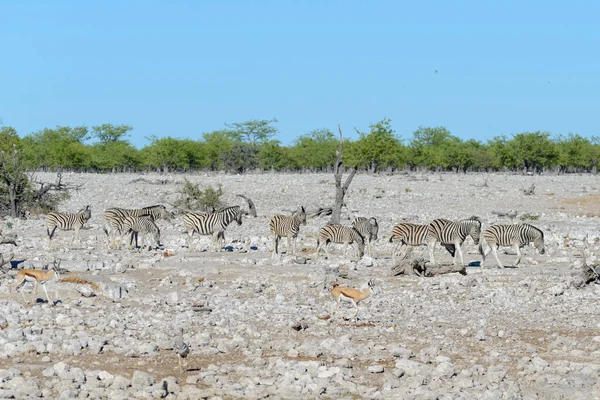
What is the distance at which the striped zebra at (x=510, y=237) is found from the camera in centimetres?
1991

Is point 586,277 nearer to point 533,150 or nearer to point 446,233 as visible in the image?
point 446,233

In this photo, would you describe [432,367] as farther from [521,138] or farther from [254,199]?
[521,138]

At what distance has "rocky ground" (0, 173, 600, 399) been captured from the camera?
9.84 meters

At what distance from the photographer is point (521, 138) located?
8475cm

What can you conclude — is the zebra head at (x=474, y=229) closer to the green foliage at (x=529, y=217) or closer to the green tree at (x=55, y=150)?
the green foliage at (x=529, y=217)

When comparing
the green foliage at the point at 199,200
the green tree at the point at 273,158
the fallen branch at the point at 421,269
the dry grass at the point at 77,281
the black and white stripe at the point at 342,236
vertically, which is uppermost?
the green tree at the point at 273,158

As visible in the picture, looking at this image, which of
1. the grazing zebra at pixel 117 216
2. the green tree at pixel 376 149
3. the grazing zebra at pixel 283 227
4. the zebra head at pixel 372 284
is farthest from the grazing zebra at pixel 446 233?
the green tree at pixel 376 149

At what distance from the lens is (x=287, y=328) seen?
12484 mm

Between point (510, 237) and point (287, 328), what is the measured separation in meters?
8.97

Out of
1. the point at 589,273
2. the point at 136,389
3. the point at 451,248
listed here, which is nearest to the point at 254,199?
the point at 451,248

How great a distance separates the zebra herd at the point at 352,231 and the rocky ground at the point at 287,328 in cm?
51

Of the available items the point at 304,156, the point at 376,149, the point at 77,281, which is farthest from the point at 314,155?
the point at 77,281

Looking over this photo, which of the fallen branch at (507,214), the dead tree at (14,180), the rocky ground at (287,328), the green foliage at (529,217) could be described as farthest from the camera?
the fallen branch at (507,214)

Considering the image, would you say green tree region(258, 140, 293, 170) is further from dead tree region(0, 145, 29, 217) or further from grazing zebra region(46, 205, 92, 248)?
grazing zebra region(46, 205, 92, 248)
